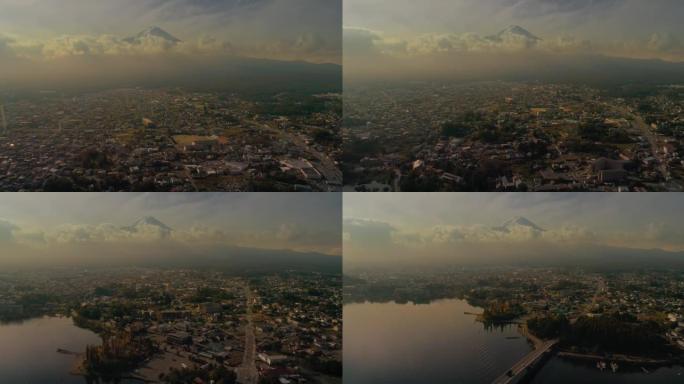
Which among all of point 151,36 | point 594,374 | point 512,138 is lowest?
point 594,374

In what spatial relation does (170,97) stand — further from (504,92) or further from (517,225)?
(517,225)

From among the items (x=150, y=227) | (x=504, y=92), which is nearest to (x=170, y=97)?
(x=150, y=227)

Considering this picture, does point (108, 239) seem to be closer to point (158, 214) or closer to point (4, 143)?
point (158, 214)

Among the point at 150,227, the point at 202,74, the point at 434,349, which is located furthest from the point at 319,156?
the point at 434,349

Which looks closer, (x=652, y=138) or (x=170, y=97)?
(x=652, y=138)

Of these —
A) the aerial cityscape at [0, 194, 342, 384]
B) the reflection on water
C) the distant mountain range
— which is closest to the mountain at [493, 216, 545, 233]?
the reflection on water

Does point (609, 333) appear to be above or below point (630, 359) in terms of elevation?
above
